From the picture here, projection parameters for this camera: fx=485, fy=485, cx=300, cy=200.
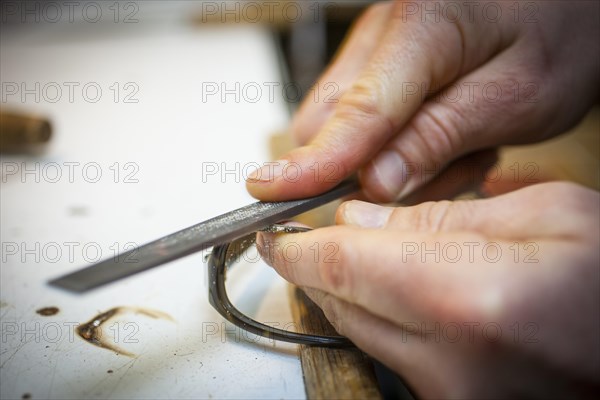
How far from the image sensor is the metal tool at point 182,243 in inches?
21.4

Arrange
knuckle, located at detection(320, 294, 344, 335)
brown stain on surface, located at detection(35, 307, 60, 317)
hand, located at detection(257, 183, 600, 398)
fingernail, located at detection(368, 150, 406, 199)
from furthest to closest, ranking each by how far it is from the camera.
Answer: fingernail, located at detection(368, 150, 406, 199) → brown stain on surface, located at detection(35, 307, 60, 317) → knuckle, located at detection(320, 294, 344, 335) → hand, located at detection(257, 183, 600, 398)

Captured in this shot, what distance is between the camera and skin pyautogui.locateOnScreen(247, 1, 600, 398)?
0.51 m

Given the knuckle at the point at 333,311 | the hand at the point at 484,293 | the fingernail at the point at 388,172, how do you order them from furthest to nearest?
1. the fingernail at the point at 388,172
2. the knuckle at the point at 333,311
3. the hand at the point at 484,293

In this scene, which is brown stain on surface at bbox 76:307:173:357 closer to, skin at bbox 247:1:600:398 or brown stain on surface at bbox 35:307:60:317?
brown stain on surface at bbox 35:307:60:317

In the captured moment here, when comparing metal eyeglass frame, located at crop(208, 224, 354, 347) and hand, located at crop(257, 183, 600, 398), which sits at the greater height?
hand, located at crop(257, 183, 600, 398)

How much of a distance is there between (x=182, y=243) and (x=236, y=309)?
19 centimetres

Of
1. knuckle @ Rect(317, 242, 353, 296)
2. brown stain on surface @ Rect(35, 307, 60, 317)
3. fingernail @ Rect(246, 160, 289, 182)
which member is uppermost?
fingernail @ Rect(246, 160, 289, 182)

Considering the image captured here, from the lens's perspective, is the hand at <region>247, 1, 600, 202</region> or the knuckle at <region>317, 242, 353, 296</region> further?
the hand at <region>247, 1, 600, 202</region>

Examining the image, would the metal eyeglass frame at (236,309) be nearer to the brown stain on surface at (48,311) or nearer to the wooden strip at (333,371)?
the wooden strip at (333,371)

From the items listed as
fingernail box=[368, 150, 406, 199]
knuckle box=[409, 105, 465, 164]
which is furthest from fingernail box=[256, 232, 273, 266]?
knuckle box=[409, 105, 465, 164]

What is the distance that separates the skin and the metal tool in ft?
0.12

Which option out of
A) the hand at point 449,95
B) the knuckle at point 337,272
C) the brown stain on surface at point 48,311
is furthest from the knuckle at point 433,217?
the brown stain on surface at point 48,311

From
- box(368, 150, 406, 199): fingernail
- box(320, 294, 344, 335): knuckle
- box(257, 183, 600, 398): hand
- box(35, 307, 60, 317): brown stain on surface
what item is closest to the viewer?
box(257, 183, 600, 398): hand

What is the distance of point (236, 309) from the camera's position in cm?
73
